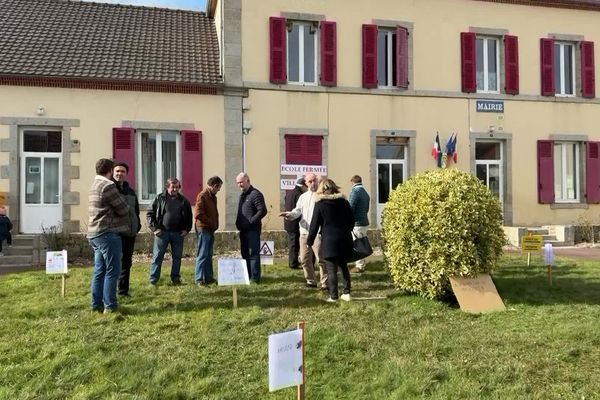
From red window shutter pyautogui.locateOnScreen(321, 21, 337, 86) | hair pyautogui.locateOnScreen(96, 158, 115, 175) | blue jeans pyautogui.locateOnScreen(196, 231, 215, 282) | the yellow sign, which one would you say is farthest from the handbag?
red window shutter pyautogui.locateOnScreen(321, 21, 337, 86)

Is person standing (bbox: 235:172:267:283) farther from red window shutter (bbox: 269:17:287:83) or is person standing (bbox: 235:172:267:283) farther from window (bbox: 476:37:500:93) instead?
window (bbox: 476:37:500:93)

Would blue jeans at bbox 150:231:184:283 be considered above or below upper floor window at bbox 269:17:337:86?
below

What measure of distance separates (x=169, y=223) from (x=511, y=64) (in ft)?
38.6

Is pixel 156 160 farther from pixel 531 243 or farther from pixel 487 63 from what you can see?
pixel 487 63

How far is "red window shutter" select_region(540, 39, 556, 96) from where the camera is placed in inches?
621

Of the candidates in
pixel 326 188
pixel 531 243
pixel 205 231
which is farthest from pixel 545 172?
pixel 205 231

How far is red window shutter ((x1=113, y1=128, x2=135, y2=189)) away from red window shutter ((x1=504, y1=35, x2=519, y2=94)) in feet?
33.7

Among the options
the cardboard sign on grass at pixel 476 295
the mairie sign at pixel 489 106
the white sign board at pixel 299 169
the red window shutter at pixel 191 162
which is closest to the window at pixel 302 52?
the white sign board at pixel 299 169

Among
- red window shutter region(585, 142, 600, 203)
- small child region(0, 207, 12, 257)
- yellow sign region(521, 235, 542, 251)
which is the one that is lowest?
yellow sign region(521, 235, 542, 251)

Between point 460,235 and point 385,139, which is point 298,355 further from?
point 385,139

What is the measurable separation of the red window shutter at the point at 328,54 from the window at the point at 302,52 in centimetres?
32

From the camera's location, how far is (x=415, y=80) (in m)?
15.0

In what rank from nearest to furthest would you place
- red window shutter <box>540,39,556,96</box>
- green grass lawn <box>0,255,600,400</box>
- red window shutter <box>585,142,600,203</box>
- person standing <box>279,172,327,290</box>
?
1. green grass lawn <box>0,255,600,400</box>
2. person standing <box>279,172,327,290</box>
3. red window shutter <box>540,39,556,96</box>
4. red window shutter <box>585,142,600,203</box>

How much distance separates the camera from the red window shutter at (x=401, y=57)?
1488 cm
